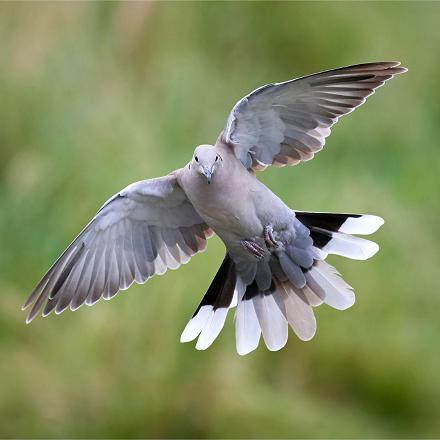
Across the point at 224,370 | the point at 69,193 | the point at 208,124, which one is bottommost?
the point at 224,370

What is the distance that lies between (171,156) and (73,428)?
4.48ft

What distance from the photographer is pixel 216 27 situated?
5980 millimetres

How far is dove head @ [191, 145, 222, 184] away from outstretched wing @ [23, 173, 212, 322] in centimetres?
38

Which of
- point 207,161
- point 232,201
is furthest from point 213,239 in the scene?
point 207,161

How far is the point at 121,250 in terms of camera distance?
3502 millimetres

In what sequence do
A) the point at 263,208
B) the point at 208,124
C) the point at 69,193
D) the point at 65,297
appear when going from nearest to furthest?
the point at 263,208, the point at 65,297, the point at 69,193, the point at 208,124

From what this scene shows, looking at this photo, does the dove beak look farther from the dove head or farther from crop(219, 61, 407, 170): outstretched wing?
crop(219, 61, 407, 170): outstretched wing

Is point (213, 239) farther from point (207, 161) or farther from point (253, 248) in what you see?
point (207, 161)

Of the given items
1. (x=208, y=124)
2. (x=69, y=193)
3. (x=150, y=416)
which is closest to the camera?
(x=150, y=416)

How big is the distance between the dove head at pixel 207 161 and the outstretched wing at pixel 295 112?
129mm

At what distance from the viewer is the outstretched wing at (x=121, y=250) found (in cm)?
343

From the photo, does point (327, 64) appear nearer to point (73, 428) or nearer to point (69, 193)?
point (69, 193)

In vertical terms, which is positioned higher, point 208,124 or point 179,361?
point 208,124

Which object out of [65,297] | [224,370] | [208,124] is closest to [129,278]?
[65,297]
